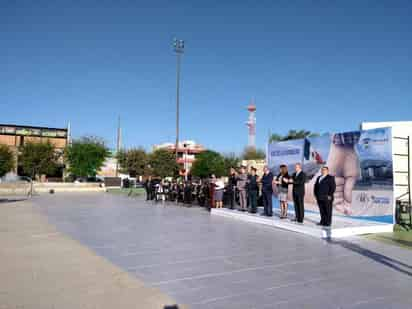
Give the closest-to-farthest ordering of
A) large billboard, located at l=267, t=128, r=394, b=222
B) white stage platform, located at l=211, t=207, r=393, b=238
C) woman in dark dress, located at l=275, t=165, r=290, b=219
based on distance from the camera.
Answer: white stage platform, located at l=211, t=207, r=393, b=238 → large billboard, located at l=267, t=128, r=394, b=222 → woman in dark dress, located at l=275, t=165, r=290, b=219

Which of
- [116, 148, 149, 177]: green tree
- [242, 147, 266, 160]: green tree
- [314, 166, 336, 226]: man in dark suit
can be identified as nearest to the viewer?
[314, 166, 336, 226]: man in dark suit

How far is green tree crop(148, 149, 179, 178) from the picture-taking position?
4042cm

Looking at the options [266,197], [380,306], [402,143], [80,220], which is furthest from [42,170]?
[380,306]

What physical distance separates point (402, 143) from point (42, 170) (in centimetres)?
4046

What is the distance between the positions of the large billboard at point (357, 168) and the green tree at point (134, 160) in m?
35.3

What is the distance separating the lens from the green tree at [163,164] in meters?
40.4

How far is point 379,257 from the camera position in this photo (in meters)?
6.03

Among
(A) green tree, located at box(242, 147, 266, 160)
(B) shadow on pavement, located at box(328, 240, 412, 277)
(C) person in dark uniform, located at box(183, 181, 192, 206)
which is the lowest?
(B) shadow on pavement, located at box(328, 240, 412, 277)

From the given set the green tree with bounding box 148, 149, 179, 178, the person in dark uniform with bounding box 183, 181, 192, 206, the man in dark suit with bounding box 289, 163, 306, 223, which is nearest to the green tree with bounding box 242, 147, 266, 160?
the green tree with bounding box 148, 149, 179, 178

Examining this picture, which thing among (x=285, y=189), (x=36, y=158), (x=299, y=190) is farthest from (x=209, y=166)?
(x=299, y=190)

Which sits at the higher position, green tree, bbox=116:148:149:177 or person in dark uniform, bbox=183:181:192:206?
green tree, bbox=116:148:149:177

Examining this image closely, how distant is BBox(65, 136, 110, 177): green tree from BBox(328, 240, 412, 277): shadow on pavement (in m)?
36.7

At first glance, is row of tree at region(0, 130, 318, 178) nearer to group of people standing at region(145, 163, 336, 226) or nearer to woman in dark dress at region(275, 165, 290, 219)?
group of people standing at region(145, 163, 336, 226)

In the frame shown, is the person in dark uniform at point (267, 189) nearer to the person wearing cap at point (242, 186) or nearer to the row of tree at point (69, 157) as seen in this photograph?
the person wearing cap at point (242, 186)
